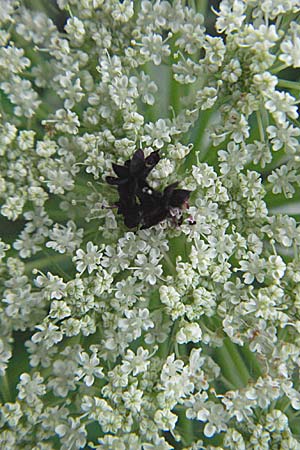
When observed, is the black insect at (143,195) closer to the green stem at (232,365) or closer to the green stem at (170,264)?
the green stem at (170,264)

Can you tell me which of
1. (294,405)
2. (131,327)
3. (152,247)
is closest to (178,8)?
(152,247)

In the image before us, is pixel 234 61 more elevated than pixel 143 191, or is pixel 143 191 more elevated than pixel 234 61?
pixel 234 61

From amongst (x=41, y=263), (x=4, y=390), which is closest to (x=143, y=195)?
(x=41, y=263)

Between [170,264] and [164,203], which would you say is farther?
[170,264]

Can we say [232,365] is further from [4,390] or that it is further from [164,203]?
[4,390]

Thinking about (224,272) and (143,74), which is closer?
(224,272)

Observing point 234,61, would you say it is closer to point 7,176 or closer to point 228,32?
point 228,32

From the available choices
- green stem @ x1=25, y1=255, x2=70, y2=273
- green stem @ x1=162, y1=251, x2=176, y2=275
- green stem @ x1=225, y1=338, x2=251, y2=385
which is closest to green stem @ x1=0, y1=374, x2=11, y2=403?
green stem @ x1=25, y1=255, x2=70, y2=273
